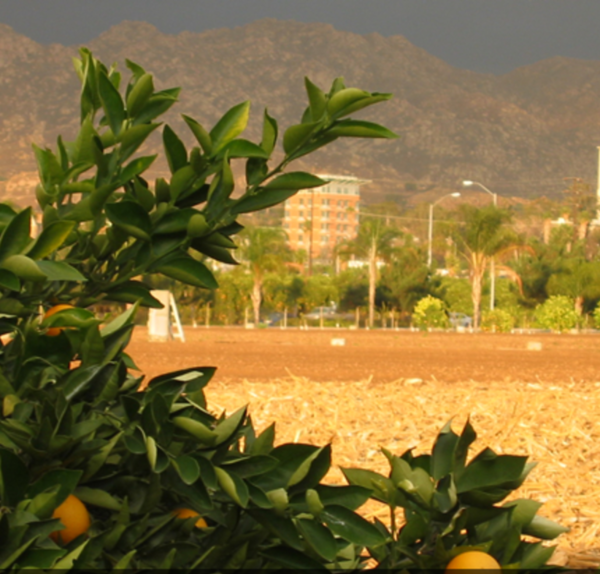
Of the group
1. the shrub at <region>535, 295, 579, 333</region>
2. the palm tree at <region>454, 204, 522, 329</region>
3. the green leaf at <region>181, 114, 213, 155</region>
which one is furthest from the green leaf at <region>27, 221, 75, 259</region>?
the shrub at <region>535, 295, 579, 333</region>

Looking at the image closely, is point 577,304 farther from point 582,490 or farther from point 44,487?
point 44,487

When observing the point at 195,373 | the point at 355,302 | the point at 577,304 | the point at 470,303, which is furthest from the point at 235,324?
the point at 195,373

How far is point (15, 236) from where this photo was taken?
3.78 feet

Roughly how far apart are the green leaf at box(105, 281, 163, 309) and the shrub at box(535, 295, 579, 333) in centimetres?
3533

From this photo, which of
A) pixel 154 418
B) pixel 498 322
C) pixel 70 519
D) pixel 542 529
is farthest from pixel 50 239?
pixel 498 322

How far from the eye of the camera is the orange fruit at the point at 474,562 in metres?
1.17

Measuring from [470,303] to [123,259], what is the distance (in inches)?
A: 1822

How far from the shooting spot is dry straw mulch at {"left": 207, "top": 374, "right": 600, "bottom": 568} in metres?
4.39

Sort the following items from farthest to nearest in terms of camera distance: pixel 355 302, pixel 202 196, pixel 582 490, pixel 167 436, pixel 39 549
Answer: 1. pixel 355 302
2. pixel 582 490
3. pixel 202 196
4. pixel 167 436
5. pixel 39 549

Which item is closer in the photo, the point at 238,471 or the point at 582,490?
the point at 238,471

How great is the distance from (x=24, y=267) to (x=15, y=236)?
2.8 inches

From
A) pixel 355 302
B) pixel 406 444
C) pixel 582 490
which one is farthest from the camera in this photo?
pixel 355 302

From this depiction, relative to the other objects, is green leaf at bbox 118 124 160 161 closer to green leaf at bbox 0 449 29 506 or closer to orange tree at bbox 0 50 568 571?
orange tree at bbox 0 50 568 571

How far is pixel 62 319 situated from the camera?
4.02 ft
